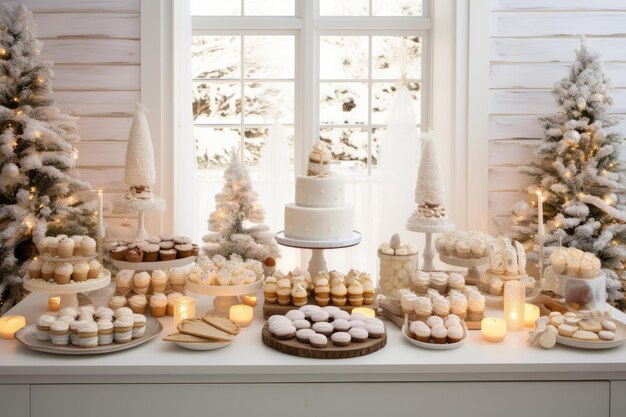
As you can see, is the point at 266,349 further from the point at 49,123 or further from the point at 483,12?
the point at 483,12

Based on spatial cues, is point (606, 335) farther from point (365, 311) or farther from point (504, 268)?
point (365, 311)

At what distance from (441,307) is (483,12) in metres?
1.96

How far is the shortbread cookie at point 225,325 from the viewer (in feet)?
6.35

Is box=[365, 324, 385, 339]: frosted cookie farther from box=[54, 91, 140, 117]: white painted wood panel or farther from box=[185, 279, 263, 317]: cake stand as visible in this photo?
box=[54, 91, 140, 117]: white painted wood panel

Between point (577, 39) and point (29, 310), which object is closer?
point (29, 310)

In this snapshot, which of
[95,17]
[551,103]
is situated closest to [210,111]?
[95,17]

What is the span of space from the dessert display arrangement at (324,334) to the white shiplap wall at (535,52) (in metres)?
1.64

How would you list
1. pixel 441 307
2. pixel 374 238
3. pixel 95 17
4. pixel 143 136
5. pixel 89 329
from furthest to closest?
pixel 374 238, pixel 95 17, pixel 143 136, pixel 441 307, pixel 89 329

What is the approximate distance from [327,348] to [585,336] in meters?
0.83

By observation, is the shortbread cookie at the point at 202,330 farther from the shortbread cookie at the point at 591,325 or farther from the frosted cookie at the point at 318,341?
the shortbread cookie at the point at 591,325

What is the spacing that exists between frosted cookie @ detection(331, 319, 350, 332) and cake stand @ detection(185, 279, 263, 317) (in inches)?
15.7

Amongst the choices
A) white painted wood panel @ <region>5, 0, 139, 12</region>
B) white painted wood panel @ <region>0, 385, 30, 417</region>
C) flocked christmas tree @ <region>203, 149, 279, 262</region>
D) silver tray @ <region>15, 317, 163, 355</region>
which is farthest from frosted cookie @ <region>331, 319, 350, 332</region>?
white painted wood panel @ <region>5, 0, 139, 12</region>

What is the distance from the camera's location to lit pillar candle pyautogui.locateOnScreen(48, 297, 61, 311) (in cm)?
225

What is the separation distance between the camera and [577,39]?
10.8ft
